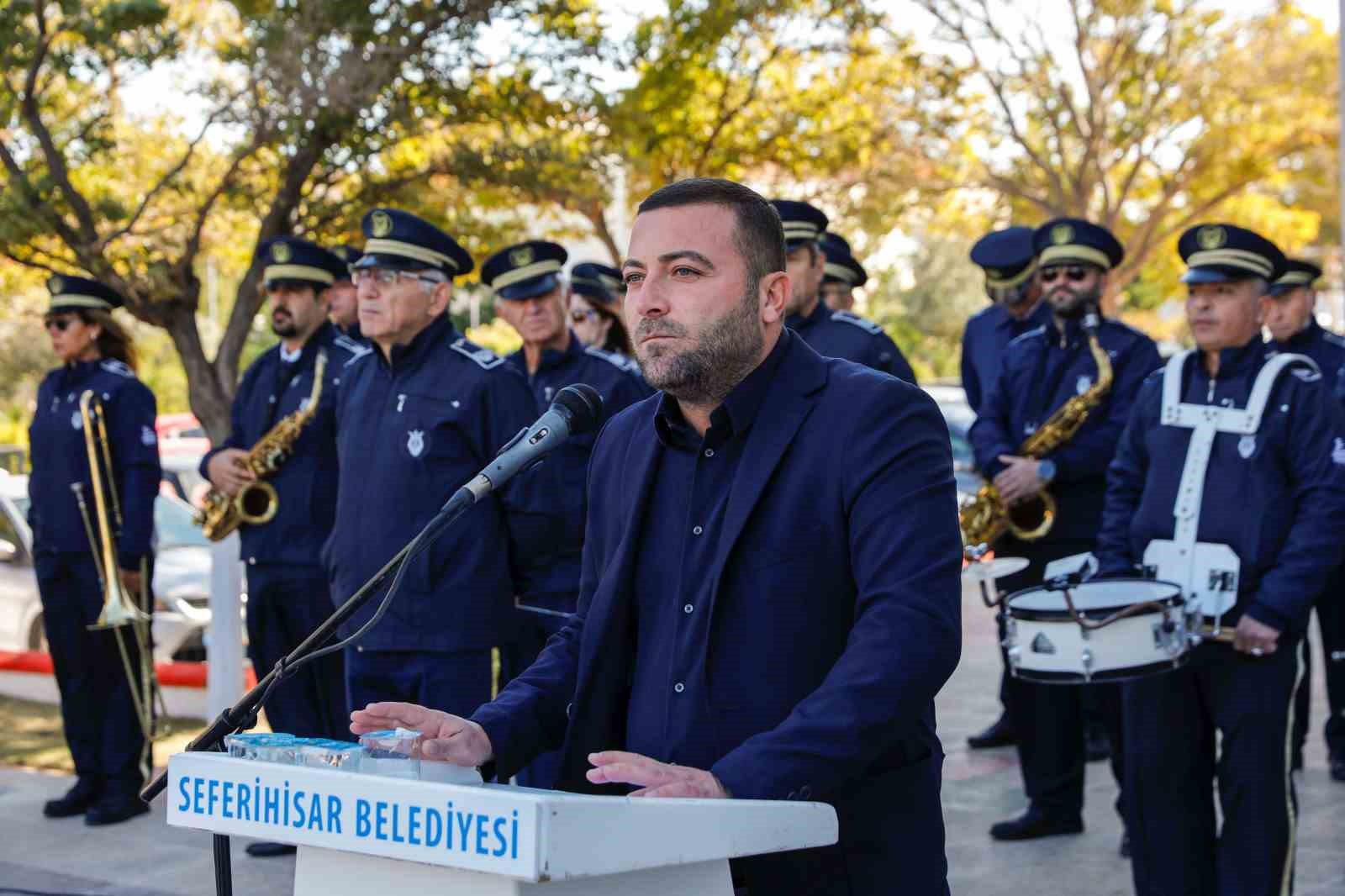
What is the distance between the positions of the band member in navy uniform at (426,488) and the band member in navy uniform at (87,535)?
2.37m

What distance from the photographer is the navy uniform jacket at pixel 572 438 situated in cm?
642

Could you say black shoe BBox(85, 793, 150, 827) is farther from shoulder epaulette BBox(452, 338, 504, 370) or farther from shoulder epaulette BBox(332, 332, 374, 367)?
shoulder epaulette BBox(452, 338, 504, 370)

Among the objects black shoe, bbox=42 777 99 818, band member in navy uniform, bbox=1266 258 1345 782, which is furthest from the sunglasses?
black shoe, bbox=42 777 99 818

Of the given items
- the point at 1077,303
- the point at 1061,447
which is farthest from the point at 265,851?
the point at 1077,303

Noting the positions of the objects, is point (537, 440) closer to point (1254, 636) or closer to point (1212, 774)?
point (1254, 636)

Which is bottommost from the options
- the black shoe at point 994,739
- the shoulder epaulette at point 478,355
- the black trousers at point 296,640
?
the black shoe at point 994,739

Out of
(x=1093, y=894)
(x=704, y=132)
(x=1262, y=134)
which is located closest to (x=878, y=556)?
(x=1093, y=894)

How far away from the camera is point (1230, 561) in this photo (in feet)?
17.8

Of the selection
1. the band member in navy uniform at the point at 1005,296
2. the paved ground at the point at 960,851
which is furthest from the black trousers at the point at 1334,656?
the band member in navy uniform at the point at 1005,296

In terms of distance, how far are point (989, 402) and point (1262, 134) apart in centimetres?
1438

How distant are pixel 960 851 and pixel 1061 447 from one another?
1760mm

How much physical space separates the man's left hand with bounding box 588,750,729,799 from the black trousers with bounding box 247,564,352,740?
15.4ft

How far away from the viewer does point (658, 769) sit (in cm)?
264

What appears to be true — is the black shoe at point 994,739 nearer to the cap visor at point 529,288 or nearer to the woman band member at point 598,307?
the woman band member at point 598,307
